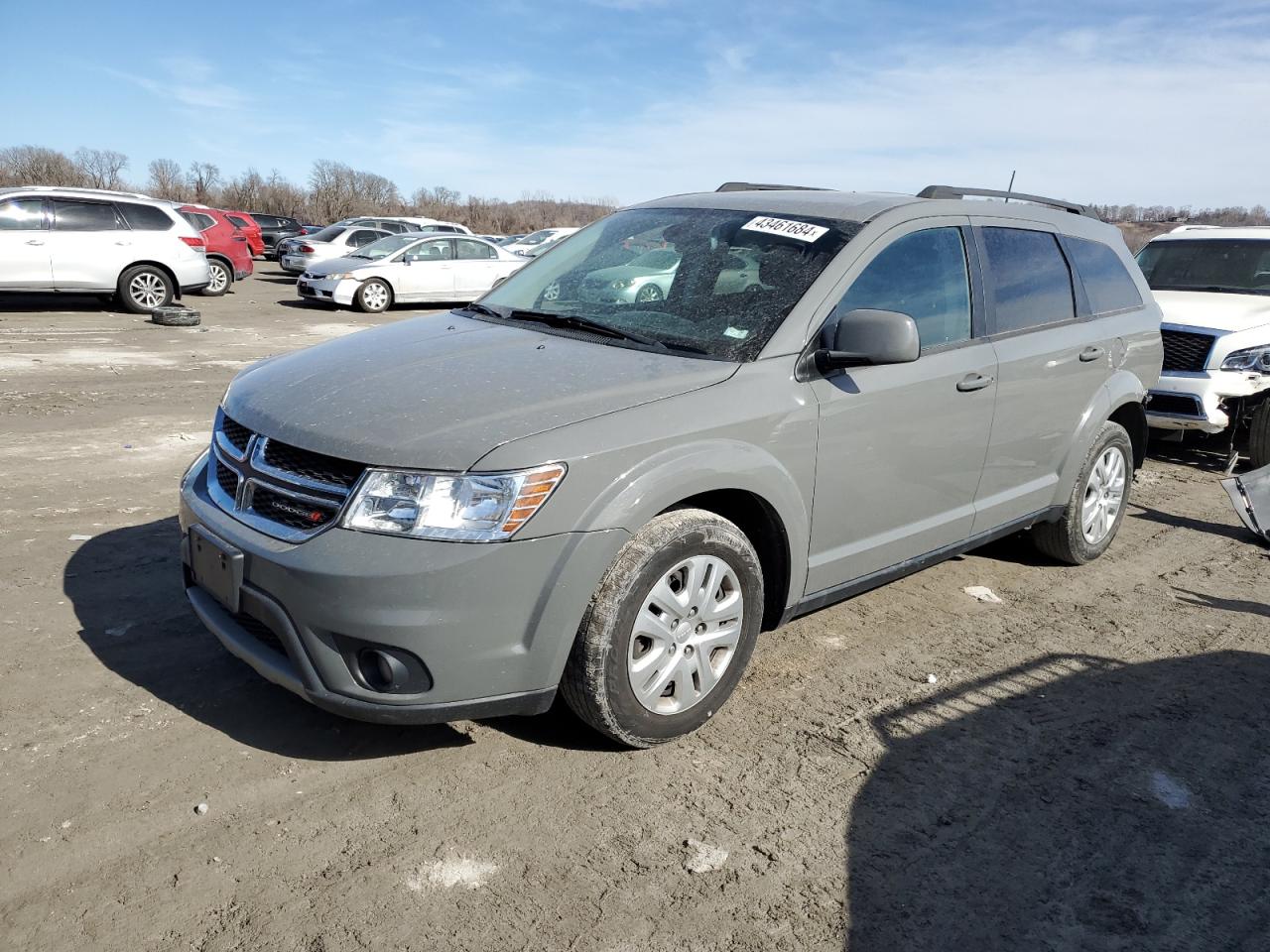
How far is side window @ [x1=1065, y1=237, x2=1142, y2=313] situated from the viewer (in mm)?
5270

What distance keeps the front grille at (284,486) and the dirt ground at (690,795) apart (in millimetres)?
781

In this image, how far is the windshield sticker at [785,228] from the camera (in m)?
4.05

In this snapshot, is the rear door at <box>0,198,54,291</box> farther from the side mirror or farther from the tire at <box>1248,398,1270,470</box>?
the tire at <box>1248,398,1270,470</box>

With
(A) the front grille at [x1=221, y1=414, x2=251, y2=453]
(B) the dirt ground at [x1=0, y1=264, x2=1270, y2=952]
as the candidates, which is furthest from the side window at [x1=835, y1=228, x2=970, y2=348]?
(A) the front grille at [x1=221, y1=414, x2=251, y2=453]

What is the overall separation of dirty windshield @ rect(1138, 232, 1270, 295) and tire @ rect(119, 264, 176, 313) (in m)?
13.1

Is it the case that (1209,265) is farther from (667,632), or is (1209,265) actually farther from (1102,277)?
(667,632)

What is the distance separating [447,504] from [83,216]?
14083 mm

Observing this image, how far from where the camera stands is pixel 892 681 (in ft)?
13.4

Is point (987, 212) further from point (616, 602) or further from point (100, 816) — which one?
point (100, 816)

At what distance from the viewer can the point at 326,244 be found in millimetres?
23328

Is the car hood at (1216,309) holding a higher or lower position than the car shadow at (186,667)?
higher

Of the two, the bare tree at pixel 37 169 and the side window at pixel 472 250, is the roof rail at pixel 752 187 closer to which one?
the side window at pixel 472 250

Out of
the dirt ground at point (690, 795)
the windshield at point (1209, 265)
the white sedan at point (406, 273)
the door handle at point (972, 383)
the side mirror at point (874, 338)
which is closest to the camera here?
the dirt ground at point (690, 795)

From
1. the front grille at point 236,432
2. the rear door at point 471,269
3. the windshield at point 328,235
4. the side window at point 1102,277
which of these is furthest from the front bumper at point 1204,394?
the windshield at point 328,235
